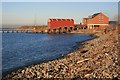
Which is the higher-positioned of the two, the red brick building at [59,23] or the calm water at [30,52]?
the red brick building at [59,23]

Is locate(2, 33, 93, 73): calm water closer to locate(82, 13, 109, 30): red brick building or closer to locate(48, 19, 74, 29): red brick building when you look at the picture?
locate(48, 19, 74, 29): red brick building

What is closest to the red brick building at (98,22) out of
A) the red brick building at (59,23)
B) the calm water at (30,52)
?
the red brick building at (59,23)

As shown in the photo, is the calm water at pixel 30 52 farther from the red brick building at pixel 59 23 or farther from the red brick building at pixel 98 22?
the red brick building at pixel 98 22

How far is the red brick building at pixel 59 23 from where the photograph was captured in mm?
102312

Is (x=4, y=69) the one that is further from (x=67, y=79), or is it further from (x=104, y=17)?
(x=104, y=17)

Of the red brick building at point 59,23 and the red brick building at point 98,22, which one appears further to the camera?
the red brick building at point 59,23

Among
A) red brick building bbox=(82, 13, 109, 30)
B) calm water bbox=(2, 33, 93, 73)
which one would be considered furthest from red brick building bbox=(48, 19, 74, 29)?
calm water bbox=(2, 33, 93, 73)

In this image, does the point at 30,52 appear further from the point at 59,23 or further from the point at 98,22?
the point at 98,22

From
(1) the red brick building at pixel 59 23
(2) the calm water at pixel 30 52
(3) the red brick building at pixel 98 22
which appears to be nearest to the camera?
(2) the calm water at pixel 30 52

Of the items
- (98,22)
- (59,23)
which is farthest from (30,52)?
(98,22)

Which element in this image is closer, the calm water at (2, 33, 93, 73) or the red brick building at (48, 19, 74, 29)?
the calm water at (2, 33, 93, 73)

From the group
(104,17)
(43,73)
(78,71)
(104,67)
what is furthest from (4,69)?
(104,17)

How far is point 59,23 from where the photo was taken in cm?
10288

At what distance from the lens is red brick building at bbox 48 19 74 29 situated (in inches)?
4028
